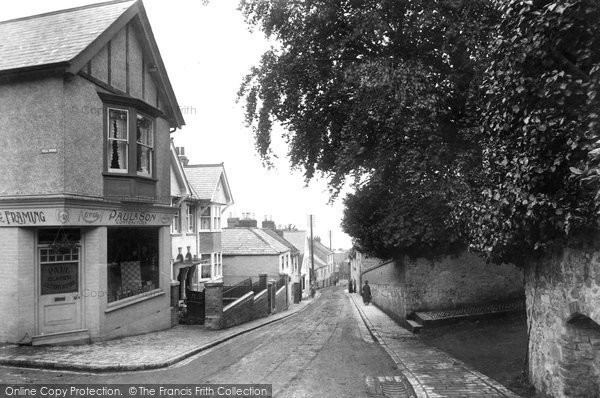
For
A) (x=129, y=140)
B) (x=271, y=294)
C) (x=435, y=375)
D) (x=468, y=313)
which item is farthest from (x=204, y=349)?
(x=271, y=294)

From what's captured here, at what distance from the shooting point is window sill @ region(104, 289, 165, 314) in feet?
41.6

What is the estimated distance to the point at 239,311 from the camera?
734 inches

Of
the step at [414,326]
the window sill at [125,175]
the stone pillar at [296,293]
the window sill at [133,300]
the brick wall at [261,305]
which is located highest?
the window sill at [125,175]

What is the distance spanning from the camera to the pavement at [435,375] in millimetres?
7551

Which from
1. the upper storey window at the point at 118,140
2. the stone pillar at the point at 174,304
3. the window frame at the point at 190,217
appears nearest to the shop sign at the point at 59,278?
the upper storey window at the point at 118,140

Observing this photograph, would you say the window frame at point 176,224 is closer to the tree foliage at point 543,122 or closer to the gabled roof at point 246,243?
the gabled roof at point 246,243

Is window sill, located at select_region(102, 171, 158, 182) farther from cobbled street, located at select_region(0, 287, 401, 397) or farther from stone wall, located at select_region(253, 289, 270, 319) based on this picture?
stone wall, located at select_region(253, 289, 270, 319)

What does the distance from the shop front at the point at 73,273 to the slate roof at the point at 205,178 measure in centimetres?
1239

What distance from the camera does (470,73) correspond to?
11.5 meters

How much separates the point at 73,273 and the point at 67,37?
6.34 m

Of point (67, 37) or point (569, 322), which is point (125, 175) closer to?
point (67, 37)

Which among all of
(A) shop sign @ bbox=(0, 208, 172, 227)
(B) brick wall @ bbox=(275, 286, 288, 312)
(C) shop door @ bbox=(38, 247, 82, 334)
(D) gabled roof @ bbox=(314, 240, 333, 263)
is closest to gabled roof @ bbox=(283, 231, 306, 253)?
(D) gabled roof @ bbox=(314, 240, 333, 263)

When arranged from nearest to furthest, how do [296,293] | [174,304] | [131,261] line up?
[131,261], [174,304], [296,293]

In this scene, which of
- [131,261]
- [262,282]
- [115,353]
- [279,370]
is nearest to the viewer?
[279,370]
